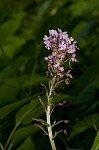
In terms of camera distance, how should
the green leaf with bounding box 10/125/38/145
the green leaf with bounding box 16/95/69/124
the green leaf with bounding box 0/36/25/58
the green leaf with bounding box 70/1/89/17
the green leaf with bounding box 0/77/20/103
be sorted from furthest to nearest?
the green leaf with bounding box 70/1/89/17 < the green leaf with bounding box 0/36/25/58 < the green leaf with bounding box 0/77/20/103 < the green leaf with bounding box 10/125/38/145 < the green leaf with bounding box 16/95/69/124

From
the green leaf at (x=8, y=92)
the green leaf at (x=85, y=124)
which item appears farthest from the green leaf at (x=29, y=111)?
the green leaf at (x=8, y=92)

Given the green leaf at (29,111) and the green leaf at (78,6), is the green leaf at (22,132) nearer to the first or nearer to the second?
the green leaf at (29,111)

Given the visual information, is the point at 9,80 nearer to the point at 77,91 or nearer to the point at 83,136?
the point at 77,91

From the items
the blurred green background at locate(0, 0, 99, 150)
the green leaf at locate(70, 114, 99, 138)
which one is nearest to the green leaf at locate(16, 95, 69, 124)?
the blurred green background at locate(0, 0, 99, 150)

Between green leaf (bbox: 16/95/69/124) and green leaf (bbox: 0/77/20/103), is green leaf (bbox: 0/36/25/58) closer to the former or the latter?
green leaf (bbox: 0/77/20/103)

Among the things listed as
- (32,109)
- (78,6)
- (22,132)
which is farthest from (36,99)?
(78,6)

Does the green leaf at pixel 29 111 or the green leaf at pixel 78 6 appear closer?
the green leaf at pixel 29 111

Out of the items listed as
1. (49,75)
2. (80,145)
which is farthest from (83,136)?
(49,75)

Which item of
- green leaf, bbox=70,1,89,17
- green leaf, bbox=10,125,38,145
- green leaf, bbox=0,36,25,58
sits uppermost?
green leaf, bbox=70,1,89,17

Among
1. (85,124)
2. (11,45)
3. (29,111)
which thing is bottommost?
(85,124)

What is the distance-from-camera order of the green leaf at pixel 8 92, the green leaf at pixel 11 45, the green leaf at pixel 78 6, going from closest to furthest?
the green leaf at pixel 8 92 → the green leaf at pixel 11 45 → the green leaf at pixel 78 6

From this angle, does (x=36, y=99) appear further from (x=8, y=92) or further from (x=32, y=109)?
(x=8, y=92)

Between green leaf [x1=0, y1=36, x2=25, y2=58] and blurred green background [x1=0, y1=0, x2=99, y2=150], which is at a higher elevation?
green leaf [x1=0, y1=36, x2=25, y2=58]
